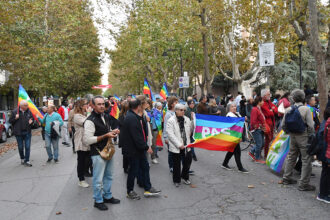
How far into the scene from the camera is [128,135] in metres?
Answer: 5.55

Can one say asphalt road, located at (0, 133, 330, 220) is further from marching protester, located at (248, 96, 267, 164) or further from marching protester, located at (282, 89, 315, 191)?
marching protester, located at (248, 96, 267, 164)

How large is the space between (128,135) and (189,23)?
1573 centimetres

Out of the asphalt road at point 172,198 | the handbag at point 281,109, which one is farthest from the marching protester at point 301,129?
the handbag at point 281,109

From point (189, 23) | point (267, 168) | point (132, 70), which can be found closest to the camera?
point (267, 168)

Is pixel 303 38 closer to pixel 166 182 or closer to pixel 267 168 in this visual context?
pixel 267 168

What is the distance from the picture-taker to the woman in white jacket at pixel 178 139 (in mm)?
6258

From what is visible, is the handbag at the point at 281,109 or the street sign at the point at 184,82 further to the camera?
the street sign at the point at 184,82

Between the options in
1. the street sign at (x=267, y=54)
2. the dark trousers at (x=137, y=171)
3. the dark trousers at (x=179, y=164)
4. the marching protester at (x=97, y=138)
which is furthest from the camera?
the street sign at (x=267, y=54)

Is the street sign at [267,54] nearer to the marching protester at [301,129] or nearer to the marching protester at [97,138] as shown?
the marching protester at [301,129]

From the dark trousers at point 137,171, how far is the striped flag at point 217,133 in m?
1.75

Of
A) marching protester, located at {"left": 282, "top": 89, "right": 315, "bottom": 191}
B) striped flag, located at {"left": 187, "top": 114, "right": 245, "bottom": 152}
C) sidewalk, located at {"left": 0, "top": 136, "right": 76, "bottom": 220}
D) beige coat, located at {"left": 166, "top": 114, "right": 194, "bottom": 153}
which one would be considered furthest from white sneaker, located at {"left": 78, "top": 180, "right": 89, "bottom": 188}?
marching protester, located at {"left": 282, "top": 89, "right": 315, "bottom": 191}

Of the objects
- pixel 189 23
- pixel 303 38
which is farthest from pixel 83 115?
pixel 189 23

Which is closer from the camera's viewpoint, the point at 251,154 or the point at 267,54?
the point at 251,154

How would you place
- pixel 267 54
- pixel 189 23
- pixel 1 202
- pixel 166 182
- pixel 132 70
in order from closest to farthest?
pixel 1 202 < pixel 166 182 < pixel 267 54 < pixel 189 23 < pixel 132 70
